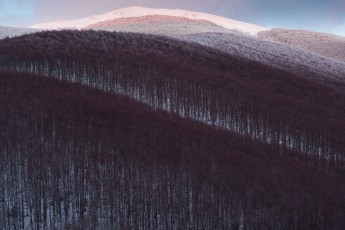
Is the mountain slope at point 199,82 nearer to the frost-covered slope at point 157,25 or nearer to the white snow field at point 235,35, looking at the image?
the white snow field at point 235,35

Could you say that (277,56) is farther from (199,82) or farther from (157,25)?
(157,25)

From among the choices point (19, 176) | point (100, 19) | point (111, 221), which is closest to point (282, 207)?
point (111, 221)

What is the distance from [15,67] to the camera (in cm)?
1558

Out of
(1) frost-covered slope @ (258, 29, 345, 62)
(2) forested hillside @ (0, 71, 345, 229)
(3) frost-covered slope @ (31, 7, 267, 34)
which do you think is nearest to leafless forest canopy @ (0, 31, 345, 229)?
(2) forested hillside @ (0, 71, 345, 229)

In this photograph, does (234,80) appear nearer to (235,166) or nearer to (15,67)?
(15,67)

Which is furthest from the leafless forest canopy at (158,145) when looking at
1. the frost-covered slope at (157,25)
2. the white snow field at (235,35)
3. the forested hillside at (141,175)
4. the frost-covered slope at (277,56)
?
the frost-covered slope at (157,25)

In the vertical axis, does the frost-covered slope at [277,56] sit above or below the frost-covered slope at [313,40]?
above

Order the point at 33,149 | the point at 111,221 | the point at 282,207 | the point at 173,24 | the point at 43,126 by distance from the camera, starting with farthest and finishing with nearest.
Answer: the point at 173,24, the point at 43,126, the point at 33,149, the point at 282,207, the point at 111,221

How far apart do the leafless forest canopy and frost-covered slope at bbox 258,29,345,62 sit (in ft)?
79.3

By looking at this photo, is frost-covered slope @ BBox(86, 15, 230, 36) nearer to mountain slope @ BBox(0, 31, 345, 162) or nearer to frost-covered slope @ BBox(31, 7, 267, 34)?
frost-covered slope @ BBox(31, 7, 267, 34)

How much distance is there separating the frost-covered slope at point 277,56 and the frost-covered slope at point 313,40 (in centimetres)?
1299

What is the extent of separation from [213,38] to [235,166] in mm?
16928

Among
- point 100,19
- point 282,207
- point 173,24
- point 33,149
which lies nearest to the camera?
point 282,207

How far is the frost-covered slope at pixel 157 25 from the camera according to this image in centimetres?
3812
